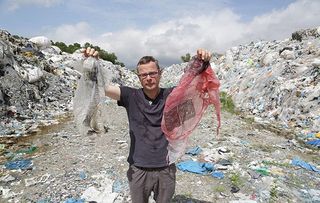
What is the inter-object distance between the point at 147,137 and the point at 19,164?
3705mm

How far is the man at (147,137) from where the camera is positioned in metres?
2.31

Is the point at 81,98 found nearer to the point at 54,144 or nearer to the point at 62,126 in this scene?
the point at 54,144

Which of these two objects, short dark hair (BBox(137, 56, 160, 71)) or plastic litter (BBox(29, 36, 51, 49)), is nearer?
short dark hair (BBox(137, 56, 160, 71))

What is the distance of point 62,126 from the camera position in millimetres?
8125

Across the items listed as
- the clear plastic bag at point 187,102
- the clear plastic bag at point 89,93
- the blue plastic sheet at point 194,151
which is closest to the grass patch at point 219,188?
the blue plastic sheet at point 194,151

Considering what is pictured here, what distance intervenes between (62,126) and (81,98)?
5999 millimetres

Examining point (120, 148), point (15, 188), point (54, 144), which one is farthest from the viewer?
point (54, 144)

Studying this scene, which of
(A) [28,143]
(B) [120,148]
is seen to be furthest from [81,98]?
(A) [28,143]

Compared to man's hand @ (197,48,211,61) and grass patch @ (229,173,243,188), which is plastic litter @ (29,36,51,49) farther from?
man's hand @ (197,48,211,61)

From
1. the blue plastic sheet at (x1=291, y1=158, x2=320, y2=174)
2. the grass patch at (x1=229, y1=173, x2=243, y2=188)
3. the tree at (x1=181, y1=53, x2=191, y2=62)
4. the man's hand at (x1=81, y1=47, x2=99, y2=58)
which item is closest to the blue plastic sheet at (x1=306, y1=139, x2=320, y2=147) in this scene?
the blue plastic sheet at (x1=291, y1=158, x2=320, y2=174)

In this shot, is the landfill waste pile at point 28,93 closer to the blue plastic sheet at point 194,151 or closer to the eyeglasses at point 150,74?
the blue plastic sheet at point 194,151

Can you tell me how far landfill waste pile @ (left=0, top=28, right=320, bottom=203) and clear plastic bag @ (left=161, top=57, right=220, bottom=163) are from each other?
20.0 inches

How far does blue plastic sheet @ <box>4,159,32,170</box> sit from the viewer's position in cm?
514

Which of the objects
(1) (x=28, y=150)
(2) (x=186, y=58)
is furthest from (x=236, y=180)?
(2) (x=186, y=58)
